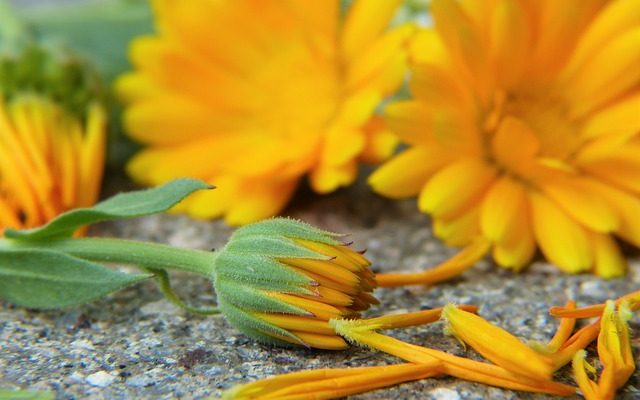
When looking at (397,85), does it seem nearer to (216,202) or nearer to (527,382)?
(216,202)

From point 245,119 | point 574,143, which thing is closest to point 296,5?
point 245,119

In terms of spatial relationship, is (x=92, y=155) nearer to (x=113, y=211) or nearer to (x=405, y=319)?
(x=113, y=211)

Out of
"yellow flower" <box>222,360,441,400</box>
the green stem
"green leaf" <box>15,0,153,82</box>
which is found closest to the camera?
"yellow flower" <box>222,360,441,400</box>

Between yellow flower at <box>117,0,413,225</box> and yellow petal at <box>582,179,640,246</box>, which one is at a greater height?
yellow flower at <box>117,0,413,225</box>

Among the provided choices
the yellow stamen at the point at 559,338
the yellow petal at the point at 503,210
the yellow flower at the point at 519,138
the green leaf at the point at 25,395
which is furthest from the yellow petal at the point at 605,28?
the green leaf at the point at 25,395

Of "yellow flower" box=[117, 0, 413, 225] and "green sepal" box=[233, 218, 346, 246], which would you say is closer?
"green sepal" box=[233, 218, 346, 246]

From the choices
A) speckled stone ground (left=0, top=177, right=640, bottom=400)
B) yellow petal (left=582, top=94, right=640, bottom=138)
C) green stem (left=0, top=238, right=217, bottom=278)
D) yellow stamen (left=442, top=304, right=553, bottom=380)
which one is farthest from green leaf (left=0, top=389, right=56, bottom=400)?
yellow petal (left=582, top=94, right=640, bottom=138)

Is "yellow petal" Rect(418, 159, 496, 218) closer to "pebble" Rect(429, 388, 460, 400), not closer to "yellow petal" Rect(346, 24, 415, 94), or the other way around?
"yellow petal" Rect(346, 24, 415, 94)
